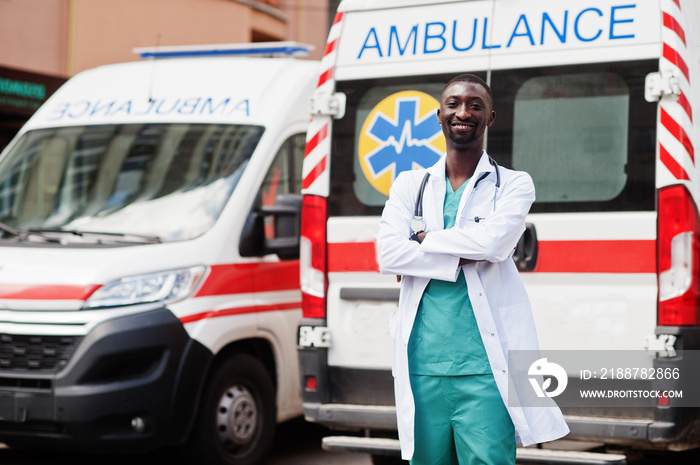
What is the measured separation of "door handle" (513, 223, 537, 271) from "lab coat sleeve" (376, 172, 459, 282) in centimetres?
159

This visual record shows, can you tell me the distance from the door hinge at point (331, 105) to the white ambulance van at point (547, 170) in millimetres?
10

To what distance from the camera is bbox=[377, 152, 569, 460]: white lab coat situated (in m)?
3.49

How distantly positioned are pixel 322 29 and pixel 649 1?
1541cm

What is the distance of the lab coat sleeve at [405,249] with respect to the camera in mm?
3564

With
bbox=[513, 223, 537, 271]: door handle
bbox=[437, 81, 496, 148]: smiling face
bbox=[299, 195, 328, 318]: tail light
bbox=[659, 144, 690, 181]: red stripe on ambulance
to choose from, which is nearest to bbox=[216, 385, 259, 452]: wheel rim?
bbox=[299, 195, 328, 318]: tail light

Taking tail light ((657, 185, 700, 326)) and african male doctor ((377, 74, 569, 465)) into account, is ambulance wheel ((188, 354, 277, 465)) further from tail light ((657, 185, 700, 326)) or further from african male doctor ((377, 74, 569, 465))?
african male doctor ((377, 74, 569, 465))

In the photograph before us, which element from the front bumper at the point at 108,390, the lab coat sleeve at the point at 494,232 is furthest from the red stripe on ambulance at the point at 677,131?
the front bumper at the point at 108,390

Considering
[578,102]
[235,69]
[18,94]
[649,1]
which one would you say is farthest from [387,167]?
[18,94]

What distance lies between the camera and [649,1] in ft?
16.6

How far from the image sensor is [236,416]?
638 cm

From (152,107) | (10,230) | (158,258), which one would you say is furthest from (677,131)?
(10,230)

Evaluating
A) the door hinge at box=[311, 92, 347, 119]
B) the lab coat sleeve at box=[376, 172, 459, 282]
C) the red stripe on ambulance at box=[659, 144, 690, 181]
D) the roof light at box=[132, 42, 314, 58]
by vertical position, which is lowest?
the lab coat sleeve at box=[376, 172, 459, 282]

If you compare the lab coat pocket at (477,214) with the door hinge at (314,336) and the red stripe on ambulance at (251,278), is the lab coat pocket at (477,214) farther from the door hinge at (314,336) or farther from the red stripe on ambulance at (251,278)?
the red stripe on ambulance at (251,278)

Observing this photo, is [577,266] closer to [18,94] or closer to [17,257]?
[17,257]
